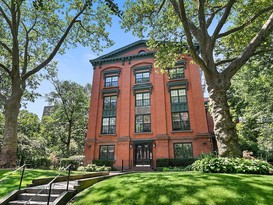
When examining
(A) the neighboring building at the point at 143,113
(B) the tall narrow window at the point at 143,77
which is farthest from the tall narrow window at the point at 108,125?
(B) the tall narrow window at the point at 143,77

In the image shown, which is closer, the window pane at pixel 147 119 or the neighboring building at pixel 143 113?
the neighboring building at pixel 143 113

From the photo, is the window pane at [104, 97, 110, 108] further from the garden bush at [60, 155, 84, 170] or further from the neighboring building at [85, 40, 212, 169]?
the garden bush at [60, 155, 84, 170]

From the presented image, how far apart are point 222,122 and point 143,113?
45.7 feet

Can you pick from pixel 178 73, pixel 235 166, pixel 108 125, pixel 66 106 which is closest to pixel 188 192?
pixel 235 166

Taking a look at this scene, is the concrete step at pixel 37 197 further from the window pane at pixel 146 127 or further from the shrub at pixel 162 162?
the window pane at pixel 146 127

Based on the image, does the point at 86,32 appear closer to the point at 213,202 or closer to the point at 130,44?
the point at 130,44

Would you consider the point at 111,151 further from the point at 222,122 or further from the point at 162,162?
the point at 222,122

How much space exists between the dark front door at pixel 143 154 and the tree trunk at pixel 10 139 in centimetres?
1267

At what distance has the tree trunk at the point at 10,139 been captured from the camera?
38.1 feet

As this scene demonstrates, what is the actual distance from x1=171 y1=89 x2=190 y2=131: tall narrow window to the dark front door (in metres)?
3.96

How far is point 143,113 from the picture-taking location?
880 inches

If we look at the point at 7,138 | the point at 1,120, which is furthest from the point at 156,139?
the point at 1,120

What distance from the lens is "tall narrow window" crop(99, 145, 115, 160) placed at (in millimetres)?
21641

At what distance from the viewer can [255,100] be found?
1827cm
